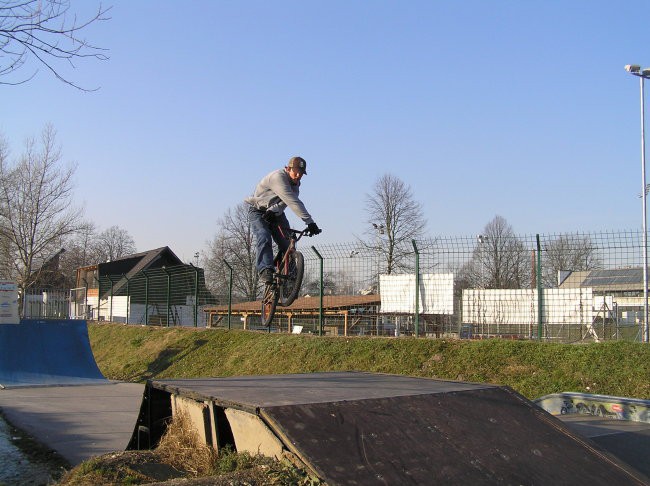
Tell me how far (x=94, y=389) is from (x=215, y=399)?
934 centimetres

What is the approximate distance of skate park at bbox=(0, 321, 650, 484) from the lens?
3430mm

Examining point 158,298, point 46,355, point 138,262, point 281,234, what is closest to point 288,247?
point 281,234

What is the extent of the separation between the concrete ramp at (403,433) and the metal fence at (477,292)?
5853 millimetres

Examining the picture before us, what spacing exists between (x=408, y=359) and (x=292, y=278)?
177 inches

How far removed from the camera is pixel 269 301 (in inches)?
276

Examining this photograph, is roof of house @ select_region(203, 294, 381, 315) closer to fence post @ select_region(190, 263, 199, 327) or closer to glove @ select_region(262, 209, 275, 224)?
fence post @ select_region(190, 263, 199, 327)

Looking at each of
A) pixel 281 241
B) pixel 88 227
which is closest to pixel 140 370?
pixel 281 241

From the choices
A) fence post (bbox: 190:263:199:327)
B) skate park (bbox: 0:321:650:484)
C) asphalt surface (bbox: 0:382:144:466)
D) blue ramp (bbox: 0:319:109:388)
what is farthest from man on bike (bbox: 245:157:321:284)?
fence post (bbox: 190:263:199:327)

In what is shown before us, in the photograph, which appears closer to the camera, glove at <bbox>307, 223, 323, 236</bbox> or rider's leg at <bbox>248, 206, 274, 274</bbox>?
glove at <bbox>307, 223, 323, 236</bbox>

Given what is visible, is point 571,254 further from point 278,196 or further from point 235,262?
point 235,262

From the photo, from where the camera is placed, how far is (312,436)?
137 inches

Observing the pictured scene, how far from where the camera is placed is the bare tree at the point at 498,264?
37.2 feet

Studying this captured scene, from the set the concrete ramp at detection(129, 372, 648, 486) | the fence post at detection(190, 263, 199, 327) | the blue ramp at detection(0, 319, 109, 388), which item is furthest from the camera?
the fence post at detection(190, 263, 199, 327)

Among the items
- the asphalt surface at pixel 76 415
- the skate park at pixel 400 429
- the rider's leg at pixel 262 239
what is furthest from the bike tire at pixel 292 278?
the asphalt surface at pixel 76 415
